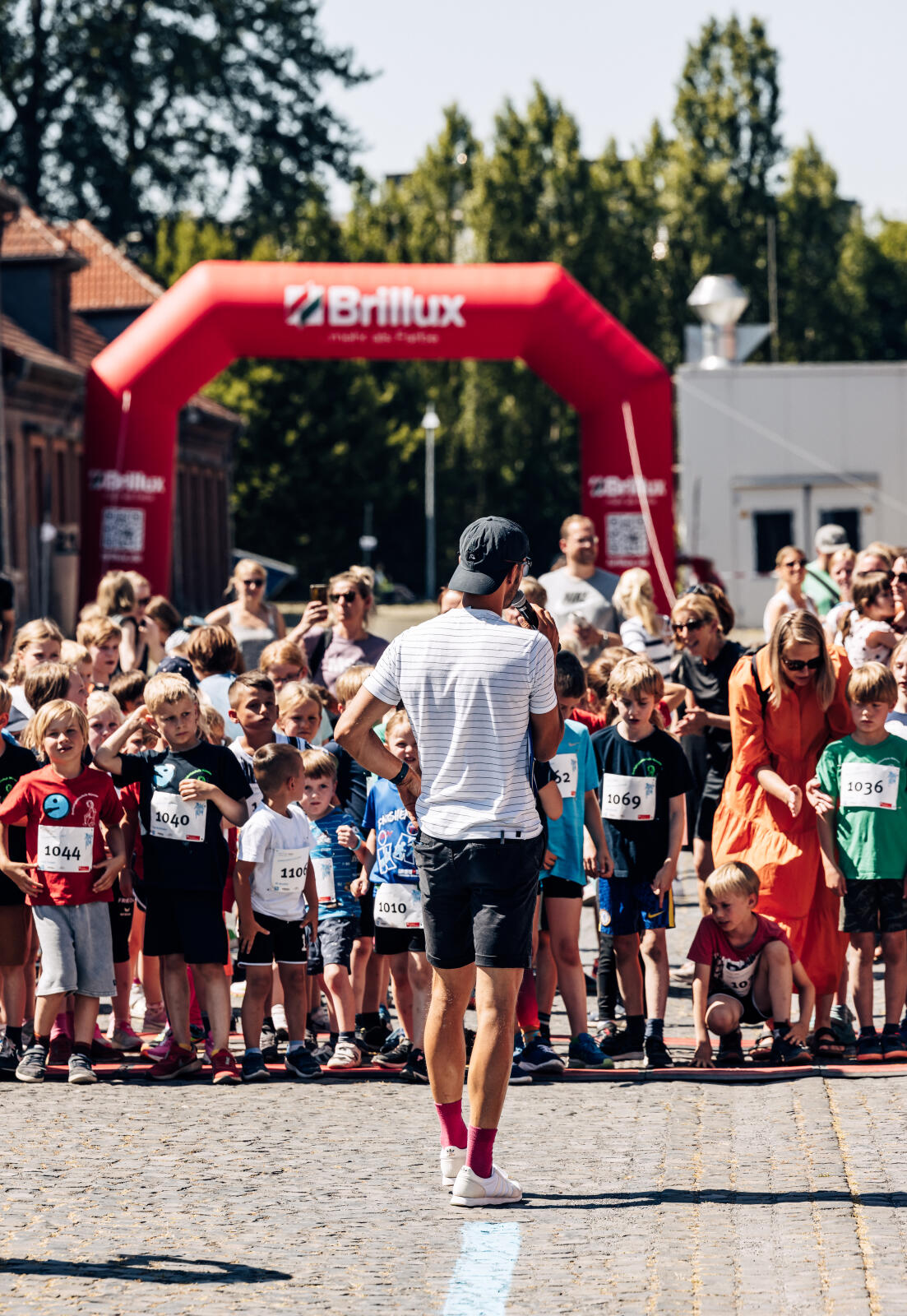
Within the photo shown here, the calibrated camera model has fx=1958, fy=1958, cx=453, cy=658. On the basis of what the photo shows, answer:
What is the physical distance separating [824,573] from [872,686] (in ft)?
19.6

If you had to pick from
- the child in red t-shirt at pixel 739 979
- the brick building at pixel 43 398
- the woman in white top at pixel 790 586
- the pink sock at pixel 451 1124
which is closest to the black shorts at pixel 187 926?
the child in red t-shirt at pixel 739 979

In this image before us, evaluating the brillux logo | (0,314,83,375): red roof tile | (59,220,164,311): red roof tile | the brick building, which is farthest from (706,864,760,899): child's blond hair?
(59,220,164,311): red roof tile

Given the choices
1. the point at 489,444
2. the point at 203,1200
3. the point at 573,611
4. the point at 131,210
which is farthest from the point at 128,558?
the point at 489,444

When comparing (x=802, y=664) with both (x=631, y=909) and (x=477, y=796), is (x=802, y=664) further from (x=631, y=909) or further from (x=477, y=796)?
(x=477, y=796)

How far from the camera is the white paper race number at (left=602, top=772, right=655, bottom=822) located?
7964 mm

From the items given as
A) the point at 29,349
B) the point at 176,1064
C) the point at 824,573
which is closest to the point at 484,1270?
the point at 176,1064

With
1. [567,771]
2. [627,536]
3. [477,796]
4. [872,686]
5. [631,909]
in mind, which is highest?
[627,536]

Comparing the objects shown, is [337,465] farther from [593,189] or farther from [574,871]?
[574,871]

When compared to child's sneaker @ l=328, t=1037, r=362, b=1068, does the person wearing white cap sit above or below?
above

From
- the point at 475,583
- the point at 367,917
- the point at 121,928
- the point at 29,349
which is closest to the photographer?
the point at 475,583

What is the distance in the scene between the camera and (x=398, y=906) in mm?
7535

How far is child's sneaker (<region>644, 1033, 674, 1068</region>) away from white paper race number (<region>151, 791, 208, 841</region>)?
1.93 m

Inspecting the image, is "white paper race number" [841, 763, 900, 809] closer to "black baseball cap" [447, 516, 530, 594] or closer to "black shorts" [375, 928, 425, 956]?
"black shorts" [375, 928, 425, 956]

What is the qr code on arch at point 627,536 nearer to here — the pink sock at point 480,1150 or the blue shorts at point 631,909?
the blue shorts at point 631,909
